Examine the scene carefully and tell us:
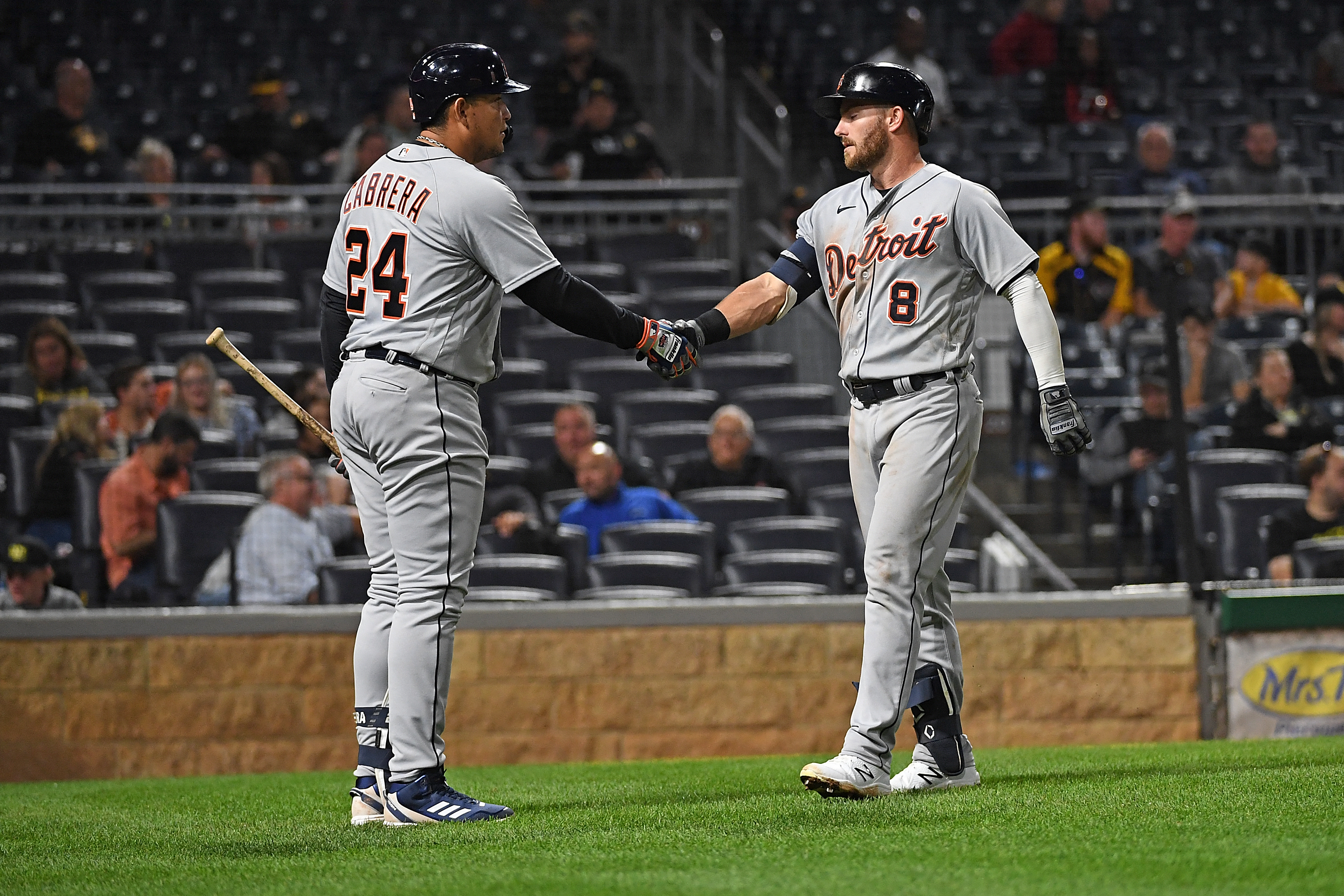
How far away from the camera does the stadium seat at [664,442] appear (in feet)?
27.9

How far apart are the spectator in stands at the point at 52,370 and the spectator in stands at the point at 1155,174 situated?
268 inches

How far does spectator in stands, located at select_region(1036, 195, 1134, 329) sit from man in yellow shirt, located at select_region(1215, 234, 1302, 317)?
2.42ft

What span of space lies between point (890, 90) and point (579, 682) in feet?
10.8

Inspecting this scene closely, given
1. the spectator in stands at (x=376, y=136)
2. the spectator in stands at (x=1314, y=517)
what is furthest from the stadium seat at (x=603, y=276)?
the spectator in stands at (x=1314, y=517)

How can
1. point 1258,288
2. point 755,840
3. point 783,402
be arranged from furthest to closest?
point 1258,288
point 783,402
point 755,840

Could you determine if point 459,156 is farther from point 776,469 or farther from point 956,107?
point 956,107

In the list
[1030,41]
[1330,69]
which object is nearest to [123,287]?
[1030,41]

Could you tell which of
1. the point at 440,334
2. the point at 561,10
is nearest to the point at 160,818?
the point at 440,334

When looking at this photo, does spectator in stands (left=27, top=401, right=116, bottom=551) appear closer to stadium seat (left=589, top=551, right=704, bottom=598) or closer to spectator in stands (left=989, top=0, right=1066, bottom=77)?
stadium seat (left=589, top=551, right=704, bottom=598)

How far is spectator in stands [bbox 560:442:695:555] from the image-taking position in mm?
7586

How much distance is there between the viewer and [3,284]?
31.4 feet

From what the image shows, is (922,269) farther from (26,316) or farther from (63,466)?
(26,316)

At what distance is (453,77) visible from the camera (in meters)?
3.81

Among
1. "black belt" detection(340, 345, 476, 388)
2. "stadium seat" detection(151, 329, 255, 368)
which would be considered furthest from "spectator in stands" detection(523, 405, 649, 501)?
"black belt" detection(340, 345, 476, 388)
